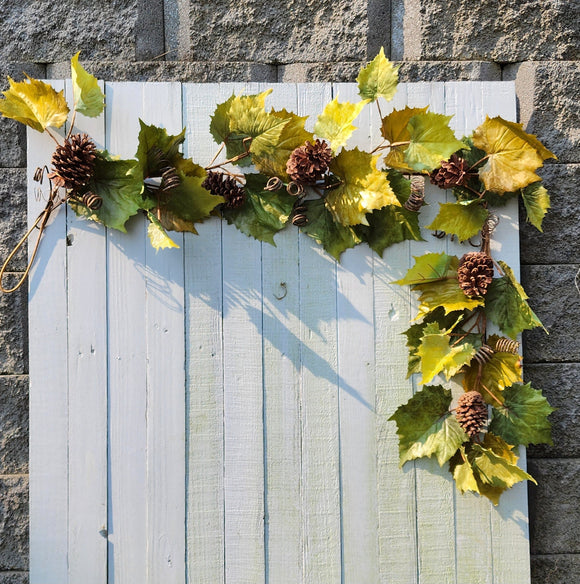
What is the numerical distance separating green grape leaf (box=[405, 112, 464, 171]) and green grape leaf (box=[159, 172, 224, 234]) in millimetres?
356

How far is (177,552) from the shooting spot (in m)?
1.12

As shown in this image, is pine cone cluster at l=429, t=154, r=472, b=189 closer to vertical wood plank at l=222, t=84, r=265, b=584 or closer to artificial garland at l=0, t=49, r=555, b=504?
artificial garland at l=0, t=49, r=555, b=504

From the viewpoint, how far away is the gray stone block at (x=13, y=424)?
1.15 meters

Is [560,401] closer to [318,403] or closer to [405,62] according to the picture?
[318,403]

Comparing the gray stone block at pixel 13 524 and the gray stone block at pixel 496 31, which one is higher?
the gray stone block at pixel 496 31

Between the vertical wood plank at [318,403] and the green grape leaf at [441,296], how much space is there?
0.54 ft

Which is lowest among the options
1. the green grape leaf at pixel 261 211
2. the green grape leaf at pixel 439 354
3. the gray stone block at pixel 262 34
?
the green grape leaf at pixel 439 354

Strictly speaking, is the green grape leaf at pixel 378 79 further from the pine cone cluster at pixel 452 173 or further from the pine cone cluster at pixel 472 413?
the pine cone cluster at pixel 472 413

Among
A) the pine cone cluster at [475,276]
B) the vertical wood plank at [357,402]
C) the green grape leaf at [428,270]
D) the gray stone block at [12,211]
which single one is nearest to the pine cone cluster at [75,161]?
the gray stone block at [12,211]

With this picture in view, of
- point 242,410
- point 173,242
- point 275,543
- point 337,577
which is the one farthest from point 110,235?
point 337,577

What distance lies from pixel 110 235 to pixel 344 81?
54cm

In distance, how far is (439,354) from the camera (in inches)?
43.8

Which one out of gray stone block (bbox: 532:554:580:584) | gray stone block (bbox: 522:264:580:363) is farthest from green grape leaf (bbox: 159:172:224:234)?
gray stone block (bbox: 532:554:580:584)

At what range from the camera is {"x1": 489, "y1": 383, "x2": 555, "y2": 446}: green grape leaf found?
44.1 inches
